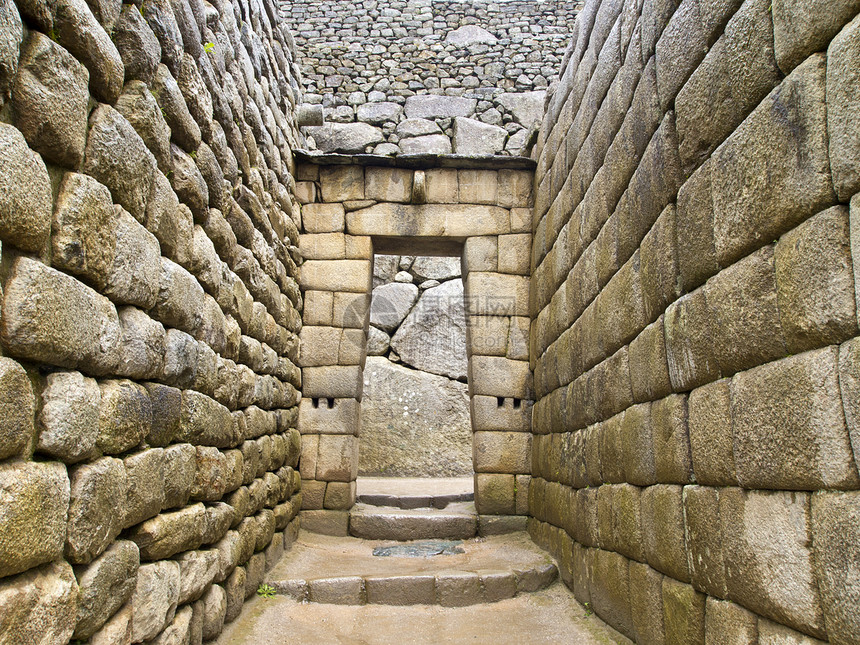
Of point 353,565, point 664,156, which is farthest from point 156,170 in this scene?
point 353,565

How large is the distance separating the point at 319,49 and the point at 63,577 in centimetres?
768

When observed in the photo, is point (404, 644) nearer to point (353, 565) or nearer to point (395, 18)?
point (353, 565)

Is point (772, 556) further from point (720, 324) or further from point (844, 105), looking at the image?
point (844, 105)

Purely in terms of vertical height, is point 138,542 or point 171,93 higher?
point 171,93

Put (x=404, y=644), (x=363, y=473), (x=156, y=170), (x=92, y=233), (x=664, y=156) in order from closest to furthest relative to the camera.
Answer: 1. (x=92, y=233)
2. (x=156, y=170)
3. (x=664, y=156)
4. (x=404, y=644)
5. (x=363, y=473)

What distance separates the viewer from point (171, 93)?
2584mm

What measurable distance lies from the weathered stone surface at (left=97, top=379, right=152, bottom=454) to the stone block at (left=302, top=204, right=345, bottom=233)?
4013 millimetres

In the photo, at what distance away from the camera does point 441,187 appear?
6.28 metres

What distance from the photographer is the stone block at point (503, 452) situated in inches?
226

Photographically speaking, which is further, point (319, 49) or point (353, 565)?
point (319, 49)

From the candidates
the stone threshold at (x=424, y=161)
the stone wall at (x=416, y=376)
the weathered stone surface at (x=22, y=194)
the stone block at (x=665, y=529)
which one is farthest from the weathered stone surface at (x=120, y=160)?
the stone wall at (x=416, y=376)

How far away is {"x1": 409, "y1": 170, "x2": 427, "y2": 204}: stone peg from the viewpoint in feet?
20.1

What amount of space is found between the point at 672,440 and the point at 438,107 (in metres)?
5.97

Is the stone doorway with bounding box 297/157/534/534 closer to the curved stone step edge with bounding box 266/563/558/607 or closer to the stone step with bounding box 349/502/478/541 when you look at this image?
the stone step with bounding box 349/502/478/541
